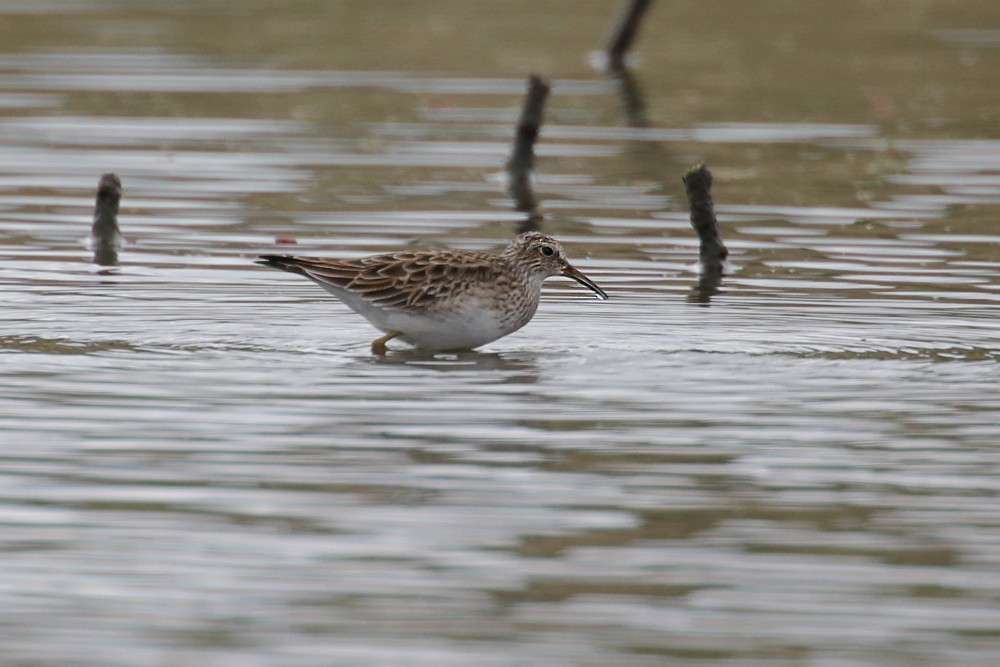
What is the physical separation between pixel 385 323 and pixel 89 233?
25.8 ft

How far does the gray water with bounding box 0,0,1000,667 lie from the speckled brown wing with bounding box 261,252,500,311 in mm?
501

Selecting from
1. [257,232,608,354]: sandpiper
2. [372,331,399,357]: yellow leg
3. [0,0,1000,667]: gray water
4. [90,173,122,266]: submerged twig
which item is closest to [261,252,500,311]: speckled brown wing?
[257,232,608,354]: sandpiper

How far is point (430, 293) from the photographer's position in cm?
1554

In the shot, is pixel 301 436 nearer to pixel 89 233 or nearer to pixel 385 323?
pixel 385 323

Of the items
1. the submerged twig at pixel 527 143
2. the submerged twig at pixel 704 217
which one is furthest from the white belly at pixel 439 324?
the submerged twig at pixel 527 143

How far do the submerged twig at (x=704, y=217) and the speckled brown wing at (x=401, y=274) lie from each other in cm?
494

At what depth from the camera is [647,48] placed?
42.9m

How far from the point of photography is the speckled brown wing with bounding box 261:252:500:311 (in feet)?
51.0

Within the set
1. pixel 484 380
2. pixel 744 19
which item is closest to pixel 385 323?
pixel 484 380

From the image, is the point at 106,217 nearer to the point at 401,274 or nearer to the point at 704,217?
the point at 704,217

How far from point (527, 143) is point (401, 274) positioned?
11.7m

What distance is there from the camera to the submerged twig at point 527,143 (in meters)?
26.1

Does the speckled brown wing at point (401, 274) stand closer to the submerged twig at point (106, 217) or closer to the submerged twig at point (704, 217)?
the submerged twig at point (704, 217)

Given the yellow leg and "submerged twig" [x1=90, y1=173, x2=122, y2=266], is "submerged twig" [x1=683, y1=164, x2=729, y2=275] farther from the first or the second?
"submerged twig" [x1=90, y1=173, x2=122, y2=266]
